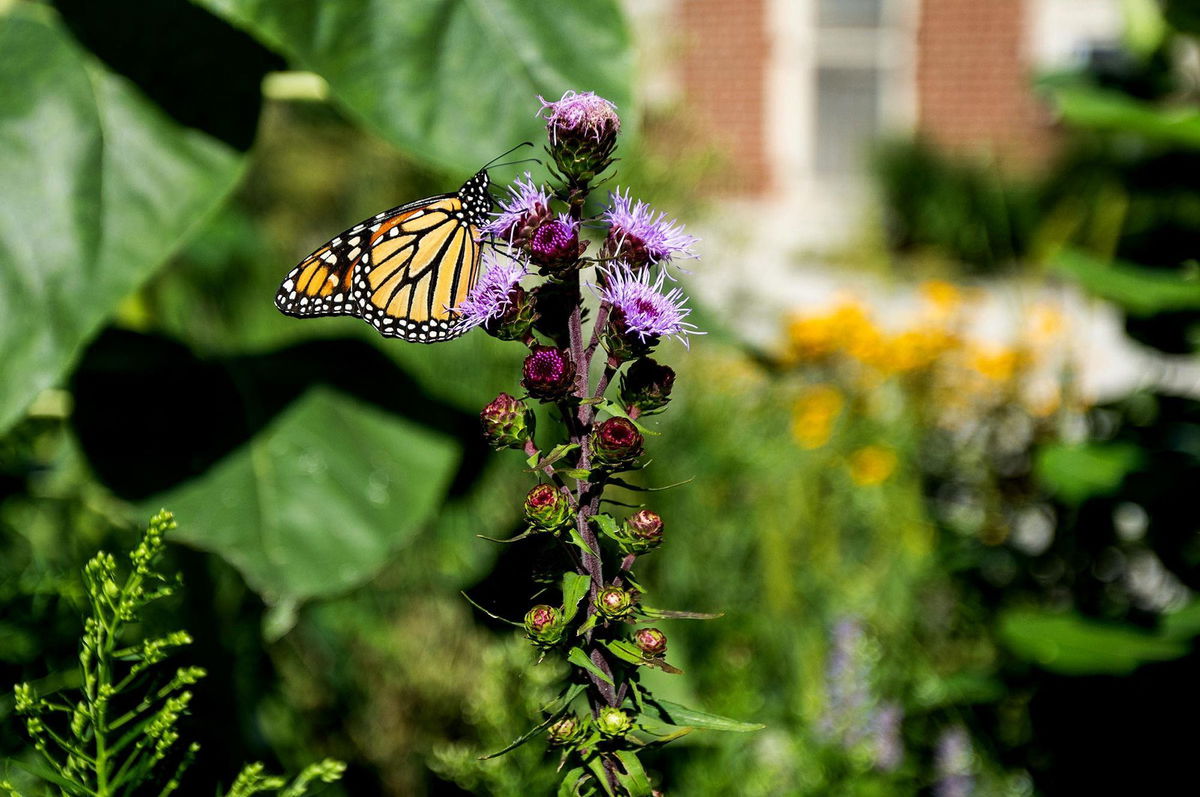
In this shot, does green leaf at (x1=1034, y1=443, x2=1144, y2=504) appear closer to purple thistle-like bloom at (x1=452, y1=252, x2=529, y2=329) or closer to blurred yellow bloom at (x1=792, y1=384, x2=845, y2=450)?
blurred yellow bloom at (x1=792, y1=384, x2=845, y2=450)

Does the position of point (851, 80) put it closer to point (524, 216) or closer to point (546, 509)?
point (524, 216)

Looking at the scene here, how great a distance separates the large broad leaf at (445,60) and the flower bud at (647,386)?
389mm

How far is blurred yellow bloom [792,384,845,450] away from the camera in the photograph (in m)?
2.38

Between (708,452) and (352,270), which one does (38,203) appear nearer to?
(352,270)

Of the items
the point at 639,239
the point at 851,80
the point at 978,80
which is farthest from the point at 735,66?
the point at 639,239

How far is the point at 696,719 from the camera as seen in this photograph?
55cm

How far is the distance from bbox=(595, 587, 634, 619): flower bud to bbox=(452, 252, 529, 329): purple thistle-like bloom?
18cm

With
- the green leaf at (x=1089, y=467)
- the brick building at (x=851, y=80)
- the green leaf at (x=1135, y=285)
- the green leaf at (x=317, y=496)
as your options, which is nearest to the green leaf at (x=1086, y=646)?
the green leaf at (x=1089, y=467)

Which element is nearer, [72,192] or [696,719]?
[696,719]

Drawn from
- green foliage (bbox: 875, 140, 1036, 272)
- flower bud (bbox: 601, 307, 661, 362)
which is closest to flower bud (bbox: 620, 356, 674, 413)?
flower bud (bbox: 601, 307, 661, 362)

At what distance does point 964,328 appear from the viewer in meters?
2.52

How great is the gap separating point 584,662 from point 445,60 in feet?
2.07

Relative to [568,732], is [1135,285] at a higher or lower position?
lower

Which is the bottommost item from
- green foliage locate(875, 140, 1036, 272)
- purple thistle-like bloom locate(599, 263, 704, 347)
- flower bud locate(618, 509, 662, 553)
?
green foliage locate(875, 140, 1036, 272)
